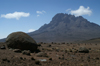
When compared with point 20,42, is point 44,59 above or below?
below

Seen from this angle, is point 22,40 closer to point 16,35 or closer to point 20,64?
point 16,35

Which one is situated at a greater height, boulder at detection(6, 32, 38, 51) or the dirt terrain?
boulder at detection(6, 32, 38, 51)

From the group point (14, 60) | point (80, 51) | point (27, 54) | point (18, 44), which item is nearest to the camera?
point (14, 60)

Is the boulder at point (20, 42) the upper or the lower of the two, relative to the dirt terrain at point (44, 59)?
upper

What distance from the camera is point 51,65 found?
313 inches

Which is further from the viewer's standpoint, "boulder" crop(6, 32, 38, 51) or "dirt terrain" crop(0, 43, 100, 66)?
"boulder" crop(6, 32, 38, 51)

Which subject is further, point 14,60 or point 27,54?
point 27,54

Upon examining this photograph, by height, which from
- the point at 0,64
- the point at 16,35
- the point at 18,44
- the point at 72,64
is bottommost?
the point at 72,64

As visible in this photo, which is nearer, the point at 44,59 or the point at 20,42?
the point at 44,59

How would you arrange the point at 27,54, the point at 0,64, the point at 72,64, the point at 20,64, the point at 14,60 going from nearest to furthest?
1. the point at 0,64
2. the point at 20,64
3. the point at 14,60
4. the point at 72,64
5. the point at 27,54

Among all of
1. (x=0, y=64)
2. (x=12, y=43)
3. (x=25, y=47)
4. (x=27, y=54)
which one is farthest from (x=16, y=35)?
(x=0, y=64)

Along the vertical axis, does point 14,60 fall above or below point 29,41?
below

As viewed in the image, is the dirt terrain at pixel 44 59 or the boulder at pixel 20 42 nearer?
the dirt terrain at pixel 44 59

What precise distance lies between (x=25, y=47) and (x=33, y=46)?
0.97 meters
